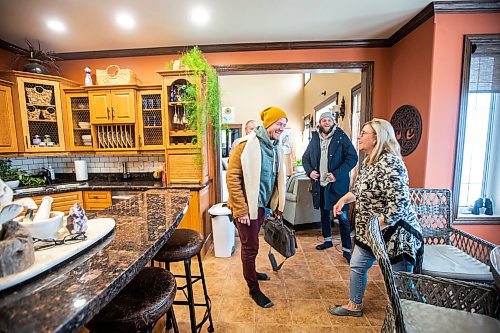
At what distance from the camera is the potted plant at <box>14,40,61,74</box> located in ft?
9.79

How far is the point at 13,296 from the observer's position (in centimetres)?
64

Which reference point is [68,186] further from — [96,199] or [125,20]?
[125,20]

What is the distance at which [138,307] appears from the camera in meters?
0.96

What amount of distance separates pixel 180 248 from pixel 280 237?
0.99 metres

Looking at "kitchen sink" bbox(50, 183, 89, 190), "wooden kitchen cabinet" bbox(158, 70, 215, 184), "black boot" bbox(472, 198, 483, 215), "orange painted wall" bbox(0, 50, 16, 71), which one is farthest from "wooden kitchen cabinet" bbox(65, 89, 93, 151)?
"black boot" bbox(472, 198, 483, 215)

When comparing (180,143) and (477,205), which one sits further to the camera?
(180,143)

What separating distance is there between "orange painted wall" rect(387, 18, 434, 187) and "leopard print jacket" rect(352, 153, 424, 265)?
111 cm

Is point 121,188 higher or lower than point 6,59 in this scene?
lower

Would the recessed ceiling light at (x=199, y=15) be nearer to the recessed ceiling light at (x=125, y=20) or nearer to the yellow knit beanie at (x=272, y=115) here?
the recessed ceiling light at (x=125, y=20)

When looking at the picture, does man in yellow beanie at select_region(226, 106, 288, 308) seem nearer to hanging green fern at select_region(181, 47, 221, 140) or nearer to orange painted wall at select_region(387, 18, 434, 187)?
hanging green fern at select_region(181, 47, 221, 140)

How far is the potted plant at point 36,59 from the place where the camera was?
9.79 feet

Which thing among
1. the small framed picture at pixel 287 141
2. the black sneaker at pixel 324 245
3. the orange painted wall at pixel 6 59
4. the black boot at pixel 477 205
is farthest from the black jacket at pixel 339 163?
the small framed picture at pixel 287 141

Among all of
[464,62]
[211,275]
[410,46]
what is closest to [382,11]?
[410,46]

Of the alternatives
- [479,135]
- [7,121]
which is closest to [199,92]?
[7,121]
